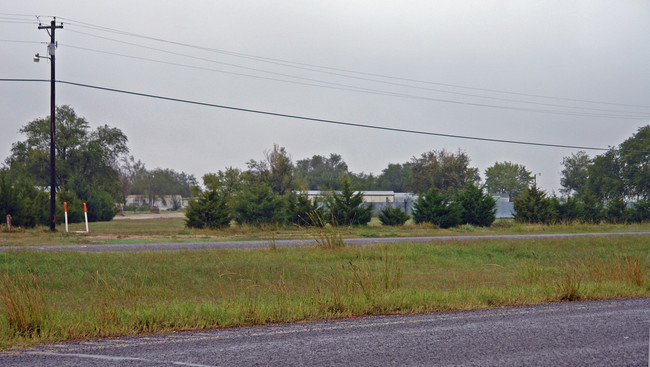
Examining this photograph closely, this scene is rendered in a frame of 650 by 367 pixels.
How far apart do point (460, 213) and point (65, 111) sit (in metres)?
49.9

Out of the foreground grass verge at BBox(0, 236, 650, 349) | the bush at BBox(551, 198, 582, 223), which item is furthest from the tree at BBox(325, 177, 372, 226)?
the bush at BBox(551, 198, 582, 223)

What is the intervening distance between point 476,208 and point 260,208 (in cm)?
1610

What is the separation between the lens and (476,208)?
39.2 meters

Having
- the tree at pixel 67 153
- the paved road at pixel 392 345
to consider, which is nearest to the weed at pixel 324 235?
the paved road at pixel 392 345

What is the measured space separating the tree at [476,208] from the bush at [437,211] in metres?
1.40

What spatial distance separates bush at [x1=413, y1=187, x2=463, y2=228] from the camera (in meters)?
37.3

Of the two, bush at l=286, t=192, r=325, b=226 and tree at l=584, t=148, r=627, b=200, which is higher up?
tree at l=584, t=148, r=627, b=200

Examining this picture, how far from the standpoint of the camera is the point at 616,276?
11.1 meters

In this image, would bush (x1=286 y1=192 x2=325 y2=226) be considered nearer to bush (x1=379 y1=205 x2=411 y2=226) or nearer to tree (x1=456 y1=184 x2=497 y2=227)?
bush (x1=379 y1=205 x2=411 y2=226)

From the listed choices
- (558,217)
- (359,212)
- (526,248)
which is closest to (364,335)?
(526,248)

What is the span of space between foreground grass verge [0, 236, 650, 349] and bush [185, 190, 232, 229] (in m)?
17.4

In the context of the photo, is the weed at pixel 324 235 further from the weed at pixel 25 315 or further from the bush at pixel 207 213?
the bush at pixel 207 213

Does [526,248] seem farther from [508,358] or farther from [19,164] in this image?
[19,164]

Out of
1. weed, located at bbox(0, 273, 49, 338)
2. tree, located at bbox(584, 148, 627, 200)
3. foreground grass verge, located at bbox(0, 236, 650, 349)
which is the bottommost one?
foreground grass verge, located at bbox(0, 236, 650, 349)
